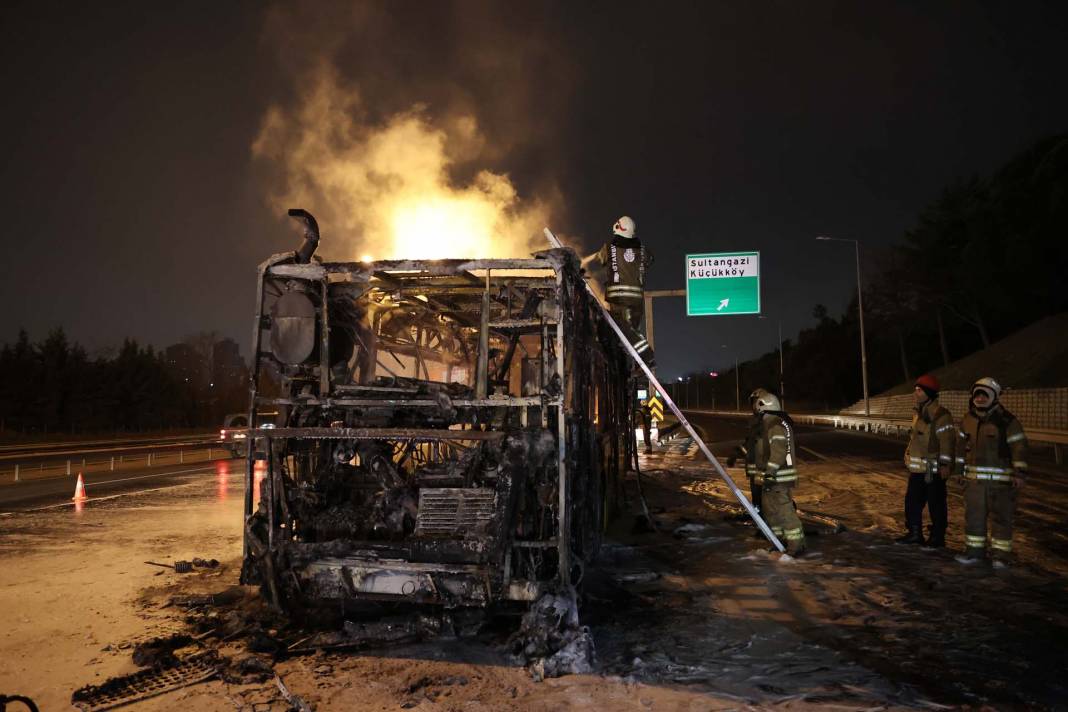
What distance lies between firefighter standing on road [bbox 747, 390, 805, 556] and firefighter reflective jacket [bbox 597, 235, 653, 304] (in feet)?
7.91

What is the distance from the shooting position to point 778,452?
7.82 m

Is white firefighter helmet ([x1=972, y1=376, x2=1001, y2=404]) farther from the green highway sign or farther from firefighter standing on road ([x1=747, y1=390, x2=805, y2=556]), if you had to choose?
the green highway sign

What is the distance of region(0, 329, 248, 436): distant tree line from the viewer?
5003 cm

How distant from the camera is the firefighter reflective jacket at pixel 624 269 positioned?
952 cm

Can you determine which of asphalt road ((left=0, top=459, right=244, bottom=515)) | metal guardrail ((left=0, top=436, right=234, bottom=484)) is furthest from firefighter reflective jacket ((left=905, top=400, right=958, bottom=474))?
metal guardrail ((left=0, top=436, right=234, bottom=484))

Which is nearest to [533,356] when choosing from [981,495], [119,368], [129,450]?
[981,495]

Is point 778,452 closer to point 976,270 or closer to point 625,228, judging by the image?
point 625,228

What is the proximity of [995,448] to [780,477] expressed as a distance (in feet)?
7.15

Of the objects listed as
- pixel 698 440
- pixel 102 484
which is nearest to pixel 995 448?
pixel 698 440

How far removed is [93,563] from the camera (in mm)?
7938

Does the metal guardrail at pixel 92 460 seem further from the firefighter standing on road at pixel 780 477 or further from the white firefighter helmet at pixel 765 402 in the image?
the firefighter standing on road at pixel 780 477

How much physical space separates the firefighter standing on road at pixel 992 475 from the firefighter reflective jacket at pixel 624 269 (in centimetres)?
408

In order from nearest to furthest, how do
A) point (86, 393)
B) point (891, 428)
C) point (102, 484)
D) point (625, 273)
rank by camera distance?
point (625, 273) → point (102, 484) → point (891, 428) → point (86, 393)

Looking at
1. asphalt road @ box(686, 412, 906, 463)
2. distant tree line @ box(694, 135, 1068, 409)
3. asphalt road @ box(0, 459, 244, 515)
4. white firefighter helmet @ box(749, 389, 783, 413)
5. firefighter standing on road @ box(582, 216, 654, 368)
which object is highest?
distant tree line @ box(694, 135, 1068, 409)
